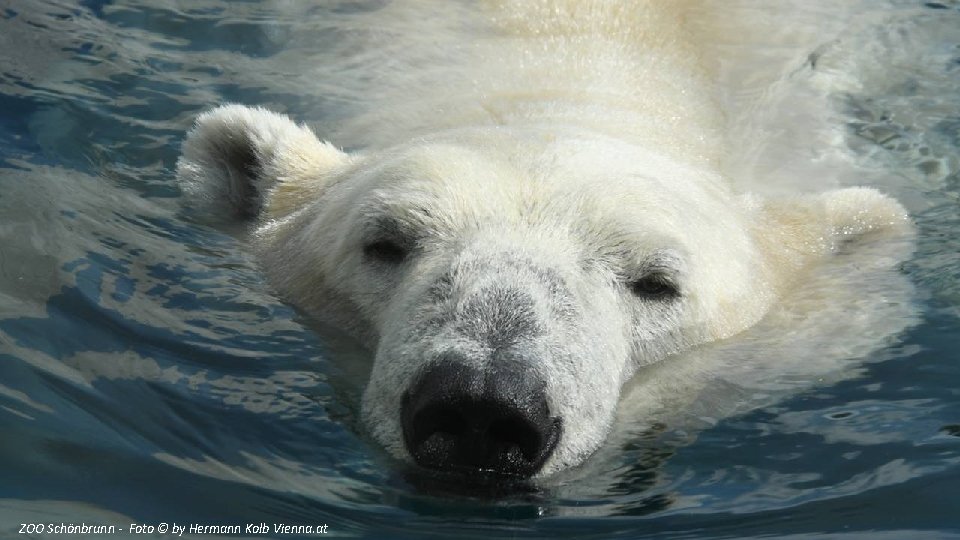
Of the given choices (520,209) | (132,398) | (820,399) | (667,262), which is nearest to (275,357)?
(132,398)

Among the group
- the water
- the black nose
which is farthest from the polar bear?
the water

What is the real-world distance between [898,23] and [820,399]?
455 cm

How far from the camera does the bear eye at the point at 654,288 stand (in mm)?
4570

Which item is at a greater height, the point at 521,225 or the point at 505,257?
the point at 521,225

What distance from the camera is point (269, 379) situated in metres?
4.54

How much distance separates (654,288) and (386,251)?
3.04ft

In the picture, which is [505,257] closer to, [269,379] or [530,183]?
[530,183]

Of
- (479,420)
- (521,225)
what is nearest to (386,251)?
(521,225)

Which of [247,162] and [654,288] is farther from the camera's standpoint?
[247,162]

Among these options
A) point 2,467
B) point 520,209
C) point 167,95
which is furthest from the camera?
point 167,95

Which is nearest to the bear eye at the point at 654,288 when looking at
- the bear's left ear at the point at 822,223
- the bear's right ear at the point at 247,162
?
the bear's left ear at the point at 822,223

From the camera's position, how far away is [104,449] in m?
3.76

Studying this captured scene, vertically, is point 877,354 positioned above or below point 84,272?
above

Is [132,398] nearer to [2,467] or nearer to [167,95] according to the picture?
[2,467]
